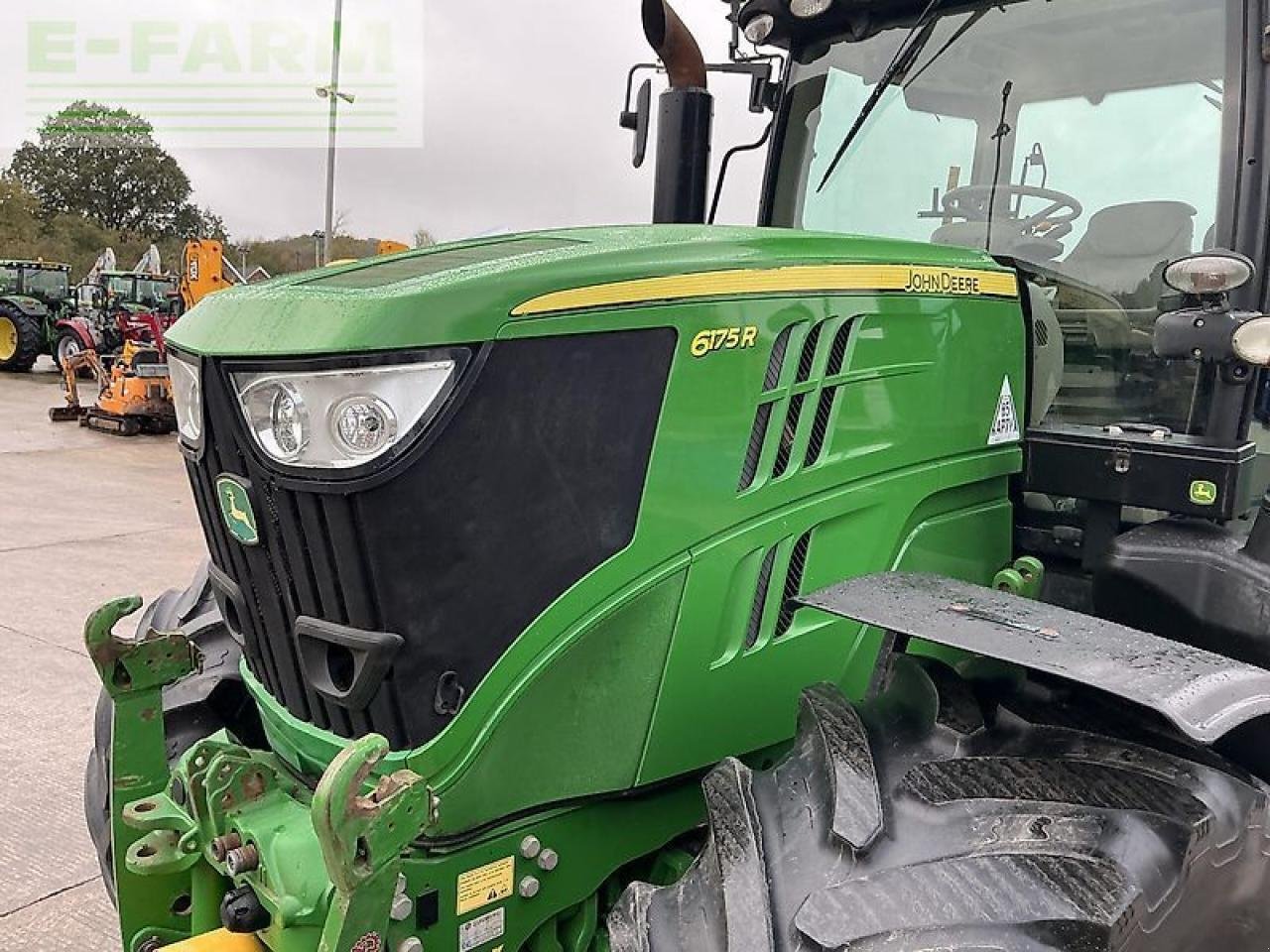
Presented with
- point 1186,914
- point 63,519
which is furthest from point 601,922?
point 63,519

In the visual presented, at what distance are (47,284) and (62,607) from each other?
1966cm

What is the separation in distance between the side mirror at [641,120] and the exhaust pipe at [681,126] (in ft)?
0.63

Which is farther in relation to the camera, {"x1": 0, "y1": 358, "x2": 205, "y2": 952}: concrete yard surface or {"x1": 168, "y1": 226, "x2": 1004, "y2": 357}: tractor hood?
{"x1": 0, "y1": 358, "x2": 205, "y2": 952}: concrete yard surface

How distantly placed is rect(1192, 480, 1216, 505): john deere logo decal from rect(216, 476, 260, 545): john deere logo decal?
5.59ft

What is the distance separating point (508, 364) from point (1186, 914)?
1.18 m

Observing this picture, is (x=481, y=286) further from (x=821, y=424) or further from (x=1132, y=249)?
(x=1132, y=249)

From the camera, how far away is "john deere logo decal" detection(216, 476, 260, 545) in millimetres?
1761

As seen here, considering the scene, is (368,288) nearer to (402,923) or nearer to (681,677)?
(681,677)

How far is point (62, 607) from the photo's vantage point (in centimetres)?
613

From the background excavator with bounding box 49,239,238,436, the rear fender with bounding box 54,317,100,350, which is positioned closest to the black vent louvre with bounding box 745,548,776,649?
the background excavator with bounding box 49,239,238,436

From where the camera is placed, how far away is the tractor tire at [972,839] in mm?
1452

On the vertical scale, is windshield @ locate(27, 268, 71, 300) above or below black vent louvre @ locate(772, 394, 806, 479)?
below

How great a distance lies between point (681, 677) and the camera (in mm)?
1913

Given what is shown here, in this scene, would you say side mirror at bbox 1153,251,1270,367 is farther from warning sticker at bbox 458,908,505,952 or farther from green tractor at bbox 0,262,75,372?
green tractor at bbox 0,262,75,372
